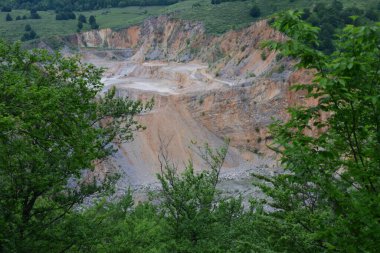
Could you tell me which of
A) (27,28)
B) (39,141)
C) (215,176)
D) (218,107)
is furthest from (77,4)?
(39,141)

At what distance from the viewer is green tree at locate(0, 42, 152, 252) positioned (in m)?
9.82

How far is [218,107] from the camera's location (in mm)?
45875

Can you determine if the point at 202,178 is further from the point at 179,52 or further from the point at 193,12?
the point at 193,12

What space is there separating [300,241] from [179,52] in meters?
59.7

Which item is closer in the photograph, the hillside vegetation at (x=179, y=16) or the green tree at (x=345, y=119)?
the green tree at (x=345, y=119)

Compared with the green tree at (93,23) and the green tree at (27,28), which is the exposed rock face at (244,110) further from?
the green tree at (93,23)

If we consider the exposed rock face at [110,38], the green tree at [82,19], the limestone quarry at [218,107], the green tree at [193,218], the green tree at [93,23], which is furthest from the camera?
the green tree at [82,19]

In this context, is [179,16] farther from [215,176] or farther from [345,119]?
[345,119]

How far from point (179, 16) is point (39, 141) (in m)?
63.2

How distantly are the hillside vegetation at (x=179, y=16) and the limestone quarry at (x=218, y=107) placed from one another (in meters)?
6.91

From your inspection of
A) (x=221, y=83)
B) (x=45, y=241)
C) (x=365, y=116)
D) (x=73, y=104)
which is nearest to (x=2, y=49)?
(x=73, y=104)

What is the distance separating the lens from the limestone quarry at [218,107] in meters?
41.9

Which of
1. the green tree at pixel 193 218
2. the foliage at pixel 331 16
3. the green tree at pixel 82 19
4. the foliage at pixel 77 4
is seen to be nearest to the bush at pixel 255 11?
the foliage at pixel 331 16

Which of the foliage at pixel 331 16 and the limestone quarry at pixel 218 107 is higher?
the foliage at pixel 331 16
